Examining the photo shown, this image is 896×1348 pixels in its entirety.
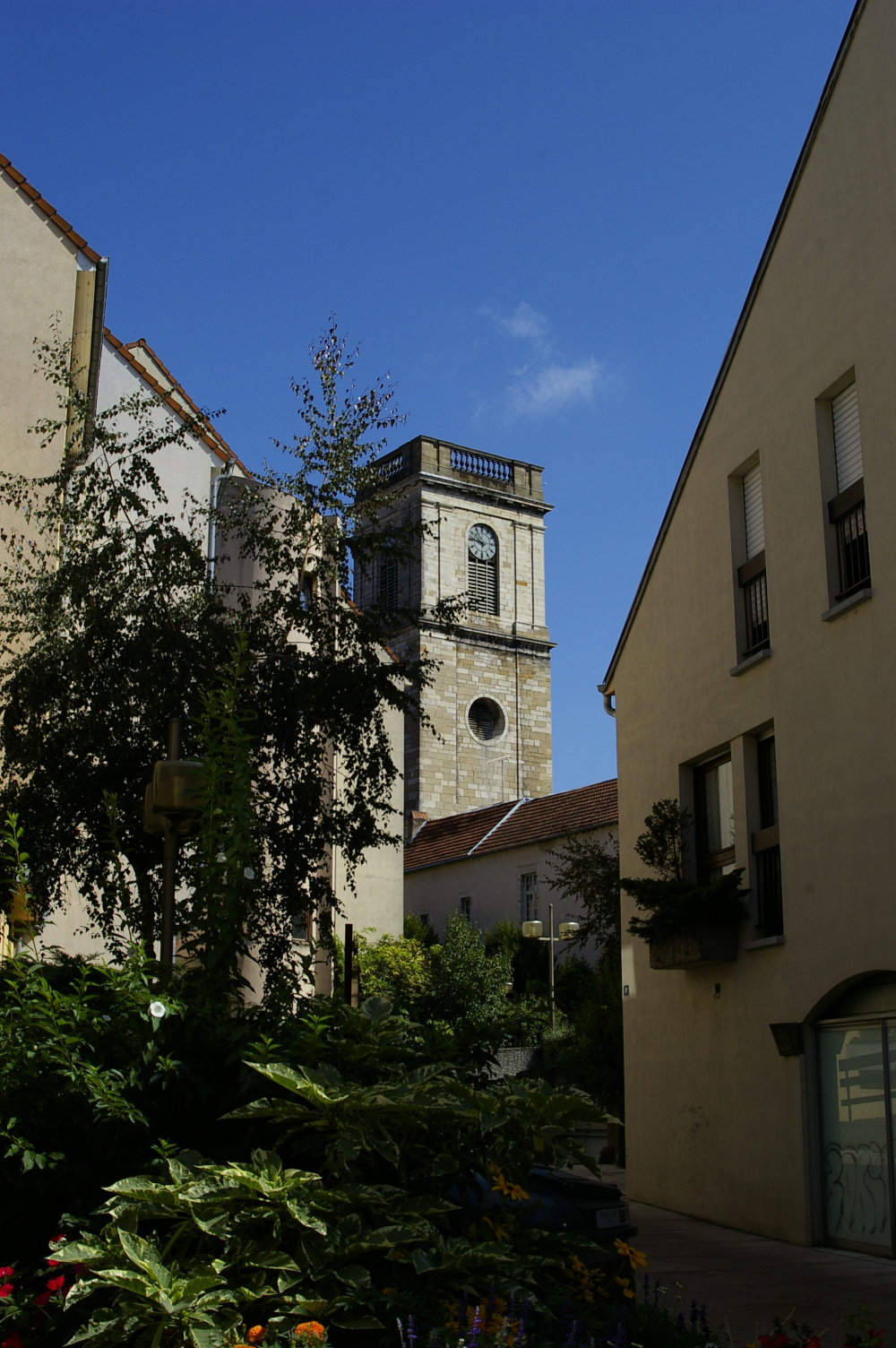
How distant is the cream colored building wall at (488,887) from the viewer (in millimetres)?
39625

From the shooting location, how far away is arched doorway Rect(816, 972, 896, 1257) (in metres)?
11.9

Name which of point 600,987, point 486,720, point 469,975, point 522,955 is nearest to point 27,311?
point 600,987

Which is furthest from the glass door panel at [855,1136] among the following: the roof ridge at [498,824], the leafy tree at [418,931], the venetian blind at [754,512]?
the roof ridge at [498,824]

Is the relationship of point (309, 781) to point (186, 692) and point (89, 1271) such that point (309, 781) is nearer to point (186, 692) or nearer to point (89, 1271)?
point (186, 692)

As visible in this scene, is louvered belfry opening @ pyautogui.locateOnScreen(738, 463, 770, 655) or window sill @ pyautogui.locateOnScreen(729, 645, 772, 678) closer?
window sill @ pyautogui.locateOnScreen(729, 645, 772, 678)

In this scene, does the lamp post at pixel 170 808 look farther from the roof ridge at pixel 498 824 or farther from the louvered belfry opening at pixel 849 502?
the roof ridge at pixel 498 824

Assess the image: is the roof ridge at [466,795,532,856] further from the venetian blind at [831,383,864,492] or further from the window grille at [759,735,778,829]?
the venetian blind at [831,383,864,492]

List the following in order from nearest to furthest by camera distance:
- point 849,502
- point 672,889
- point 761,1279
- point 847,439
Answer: point 761,1279 < point 849,502 < point 847,439 < point 672,889

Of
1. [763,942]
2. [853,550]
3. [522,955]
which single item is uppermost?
[853,550]

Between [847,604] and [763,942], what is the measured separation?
12.4ft

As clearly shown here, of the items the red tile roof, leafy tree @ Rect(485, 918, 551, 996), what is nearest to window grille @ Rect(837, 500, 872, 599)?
the red tile roof

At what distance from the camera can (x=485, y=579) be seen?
63.2m

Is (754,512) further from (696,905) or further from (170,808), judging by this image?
(170,808)

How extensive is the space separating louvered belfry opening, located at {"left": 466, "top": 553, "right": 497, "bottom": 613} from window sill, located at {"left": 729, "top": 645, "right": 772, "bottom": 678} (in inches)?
1847
